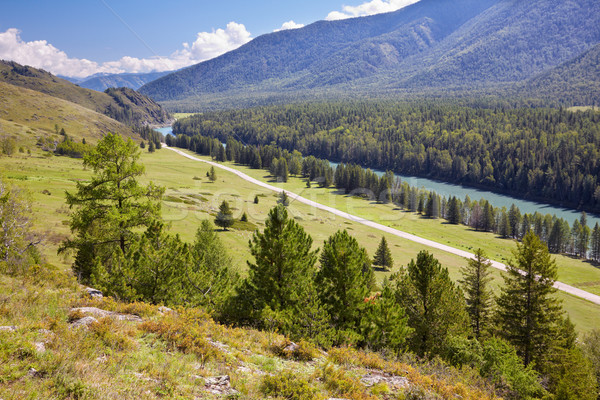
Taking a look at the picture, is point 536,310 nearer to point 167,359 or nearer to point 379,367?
point 379,367

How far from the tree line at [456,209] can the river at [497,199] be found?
12.0m

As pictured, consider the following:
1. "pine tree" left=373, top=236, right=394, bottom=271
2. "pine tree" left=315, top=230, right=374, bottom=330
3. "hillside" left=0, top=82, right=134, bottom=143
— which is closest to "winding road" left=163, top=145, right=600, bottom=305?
"pine tree" left=373, top=236, right=394, bottom=271

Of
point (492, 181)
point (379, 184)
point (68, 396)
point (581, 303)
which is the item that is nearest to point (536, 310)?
point (68, 396)

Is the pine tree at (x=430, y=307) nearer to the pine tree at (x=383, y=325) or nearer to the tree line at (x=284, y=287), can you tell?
the tree line at (x=284, y=287)

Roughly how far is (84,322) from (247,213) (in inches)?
3070

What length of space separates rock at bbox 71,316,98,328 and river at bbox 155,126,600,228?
14962 cm

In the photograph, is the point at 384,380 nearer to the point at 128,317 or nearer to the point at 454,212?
the point at 128,317

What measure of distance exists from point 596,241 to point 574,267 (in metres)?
16.0

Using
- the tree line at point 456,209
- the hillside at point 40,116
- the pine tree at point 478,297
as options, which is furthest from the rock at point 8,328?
the hillside at point 40,116

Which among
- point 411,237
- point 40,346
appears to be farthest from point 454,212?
point 40,346

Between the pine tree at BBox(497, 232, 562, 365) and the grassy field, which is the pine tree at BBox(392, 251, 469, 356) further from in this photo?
the grassy field

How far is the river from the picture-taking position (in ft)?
446

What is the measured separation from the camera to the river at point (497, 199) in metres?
136

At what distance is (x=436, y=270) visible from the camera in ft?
88.2
